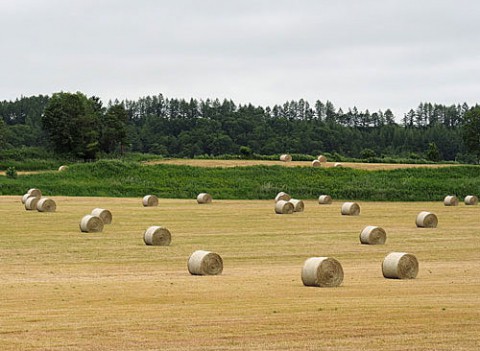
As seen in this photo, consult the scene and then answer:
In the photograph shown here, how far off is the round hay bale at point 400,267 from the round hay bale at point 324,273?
282 cm

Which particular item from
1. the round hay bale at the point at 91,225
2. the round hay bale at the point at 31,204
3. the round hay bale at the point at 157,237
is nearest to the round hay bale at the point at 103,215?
the round hay bale at the point at 91,225

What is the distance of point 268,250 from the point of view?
37562 mm

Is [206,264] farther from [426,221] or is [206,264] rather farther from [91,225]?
[426,221]

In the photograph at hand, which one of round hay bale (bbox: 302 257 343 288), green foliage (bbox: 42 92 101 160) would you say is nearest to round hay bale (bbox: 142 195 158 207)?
round hay bale (bbox: 302 257 343 288)

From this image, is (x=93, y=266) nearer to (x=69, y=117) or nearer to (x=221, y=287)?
(x=221, y=287)

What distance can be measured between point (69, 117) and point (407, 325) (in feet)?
370

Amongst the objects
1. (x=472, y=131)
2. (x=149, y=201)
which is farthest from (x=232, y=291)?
(x=472, y=131)

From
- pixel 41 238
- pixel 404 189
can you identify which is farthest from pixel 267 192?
pixel 41 238

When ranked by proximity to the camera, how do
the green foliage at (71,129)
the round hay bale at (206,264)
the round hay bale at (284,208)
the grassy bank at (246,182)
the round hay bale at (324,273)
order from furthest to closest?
the green foliage at (71,129) < the grassy bank at (246,182) < the round hay bale at (284,208) < the round hay bale at (206,264) < the round hay bale at (324,273)

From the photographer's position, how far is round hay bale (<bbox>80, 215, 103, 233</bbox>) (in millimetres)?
43969

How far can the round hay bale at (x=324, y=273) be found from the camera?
78.9ft

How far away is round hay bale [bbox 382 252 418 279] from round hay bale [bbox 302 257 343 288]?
9.27 ft

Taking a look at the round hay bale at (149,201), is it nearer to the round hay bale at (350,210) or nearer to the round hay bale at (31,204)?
the round hay bale at (31,204)

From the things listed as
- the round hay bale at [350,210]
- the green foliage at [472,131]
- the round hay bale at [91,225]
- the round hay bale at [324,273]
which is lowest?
the round hay bale at [350,210]
